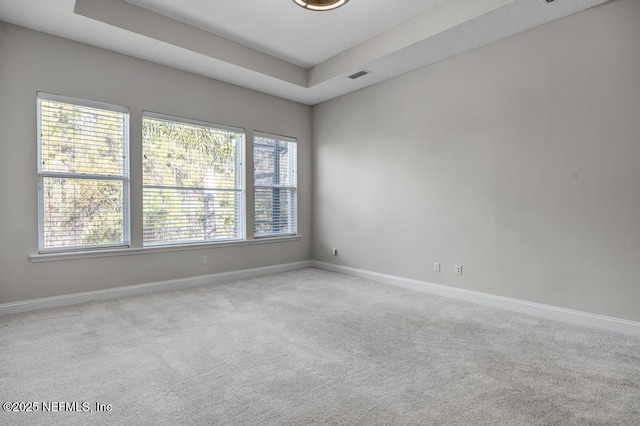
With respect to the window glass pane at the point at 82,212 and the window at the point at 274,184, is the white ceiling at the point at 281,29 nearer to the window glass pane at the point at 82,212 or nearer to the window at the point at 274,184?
the window at the point at 274,184

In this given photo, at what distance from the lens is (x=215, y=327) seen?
9.96 ft

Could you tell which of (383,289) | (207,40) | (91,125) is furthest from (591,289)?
(91,125)

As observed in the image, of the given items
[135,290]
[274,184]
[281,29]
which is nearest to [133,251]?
[135,290]

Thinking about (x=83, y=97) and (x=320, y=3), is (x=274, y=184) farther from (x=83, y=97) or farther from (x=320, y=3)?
(x=320, y=3)

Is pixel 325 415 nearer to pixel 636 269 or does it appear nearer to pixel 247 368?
pixel 247 368

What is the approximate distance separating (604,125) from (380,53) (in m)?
2.38

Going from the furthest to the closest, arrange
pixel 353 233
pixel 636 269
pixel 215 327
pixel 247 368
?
pixel 353 233
pixel 215 327
pixel 636 269
pixel 247 368

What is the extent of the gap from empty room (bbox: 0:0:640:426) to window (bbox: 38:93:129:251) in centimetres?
2

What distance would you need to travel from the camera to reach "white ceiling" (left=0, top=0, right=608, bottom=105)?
315 centimetres

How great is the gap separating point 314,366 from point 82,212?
3.20 metres

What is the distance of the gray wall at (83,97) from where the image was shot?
3.33 meters

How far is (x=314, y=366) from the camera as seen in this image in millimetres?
2299

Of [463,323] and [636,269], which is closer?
[636,269]

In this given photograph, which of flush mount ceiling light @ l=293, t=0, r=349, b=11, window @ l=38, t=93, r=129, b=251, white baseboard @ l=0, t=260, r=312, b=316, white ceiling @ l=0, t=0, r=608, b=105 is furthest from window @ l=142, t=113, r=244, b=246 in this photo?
flush mount ceiling light @ l=293, t=0, r=349, b=11
